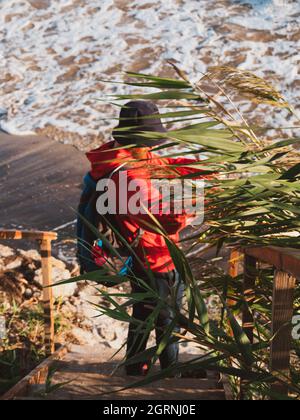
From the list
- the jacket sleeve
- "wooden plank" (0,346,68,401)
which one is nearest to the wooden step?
"wooden plank" (0,346,68,401)

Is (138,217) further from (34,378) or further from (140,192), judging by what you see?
(34,378)

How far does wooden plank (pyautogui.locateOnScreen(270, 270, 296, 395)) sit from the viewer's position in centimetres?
168

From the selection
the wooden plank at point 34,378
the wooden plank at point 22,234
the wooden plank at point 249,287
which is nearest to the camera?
the wooden plank at point 249,287

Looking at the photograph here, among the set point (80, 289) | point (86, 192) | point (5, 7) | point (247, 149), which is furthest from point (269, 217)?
point (5, 7)

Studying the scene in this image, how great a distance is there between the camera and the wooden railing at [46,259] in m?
3.63

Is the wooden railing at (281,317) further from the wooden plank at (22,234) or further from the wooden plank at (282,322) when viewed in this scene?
the wooden plank at (22,234)

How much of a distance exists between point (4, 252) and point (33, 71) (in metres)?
6.46

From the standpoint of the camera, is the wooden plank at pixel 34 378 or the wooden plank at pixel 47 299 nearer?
the wooden plank at pixel 34 378

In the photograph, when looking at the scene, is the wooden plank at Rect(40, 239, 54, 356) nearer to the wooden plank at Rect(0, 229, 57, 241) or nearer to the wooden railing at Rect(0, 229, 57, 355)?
Answer: the wooden railing at Rect(0, 229, 57, 355)

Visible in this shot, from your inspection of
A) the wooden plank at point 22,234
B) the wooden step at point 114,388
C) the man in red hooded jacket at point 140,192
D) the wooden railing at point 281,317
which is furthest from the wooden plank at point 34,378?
the wooden railing at point 281,317

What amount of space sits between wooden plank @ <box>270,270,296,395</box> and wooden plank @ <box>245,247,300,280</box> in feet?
0.13

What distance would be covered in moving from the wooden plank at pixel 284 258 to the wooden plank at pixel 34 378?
138cm
